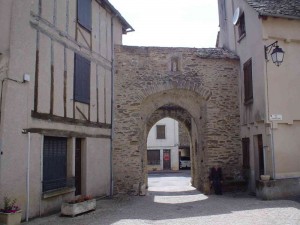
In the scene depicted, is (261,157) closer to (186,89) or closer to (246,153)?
(246,153)

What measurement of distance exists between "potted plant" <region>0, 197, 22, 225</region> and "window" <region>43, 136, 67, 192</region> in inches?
64.8

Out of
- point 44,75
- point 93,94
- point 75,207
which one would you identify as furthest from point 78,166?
point 44,75

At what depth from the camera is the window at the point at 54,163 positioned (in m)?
8.62

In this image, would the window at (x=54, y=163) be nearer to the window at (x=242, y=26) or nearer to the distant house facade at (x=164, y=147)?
the window at (x=242, y=26)

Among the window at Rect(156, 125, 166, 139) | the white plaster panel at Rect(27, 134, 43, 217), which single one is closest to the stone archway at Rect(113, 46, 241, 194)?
the white plaster panel at Rect(27, 134, 43, 217)

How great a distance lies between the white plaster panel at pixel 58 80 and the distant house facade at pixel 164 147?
78.5 feet

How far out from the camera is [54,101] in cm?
897

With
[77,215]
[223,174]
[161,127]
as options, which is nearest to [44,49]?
[77,215]

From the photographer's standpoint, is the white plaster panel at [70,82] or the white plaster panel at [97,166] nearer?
the white plaster panel at [70,82]

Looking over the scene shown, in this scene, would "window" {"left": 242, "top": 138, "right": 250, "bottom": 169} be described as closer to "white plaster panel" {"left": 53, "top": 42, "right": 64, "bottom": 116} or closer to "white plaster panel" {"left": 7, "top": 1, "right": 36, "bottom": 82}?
"white plaster panel" {"left": 53, "top": 42, "right": 64, "bottom": 116}

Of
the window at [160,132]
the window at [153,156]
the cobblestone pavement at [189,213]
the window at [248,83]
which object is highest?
the window at [248,83]

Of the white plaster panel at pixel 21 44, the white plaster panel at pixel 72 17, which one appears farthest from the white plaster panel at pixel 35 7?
the white plaster panel at pixel 72 17

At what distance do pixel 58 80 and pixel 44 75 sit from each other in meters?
0.65

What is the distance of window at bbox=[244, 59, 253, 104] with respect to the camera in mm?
12234
